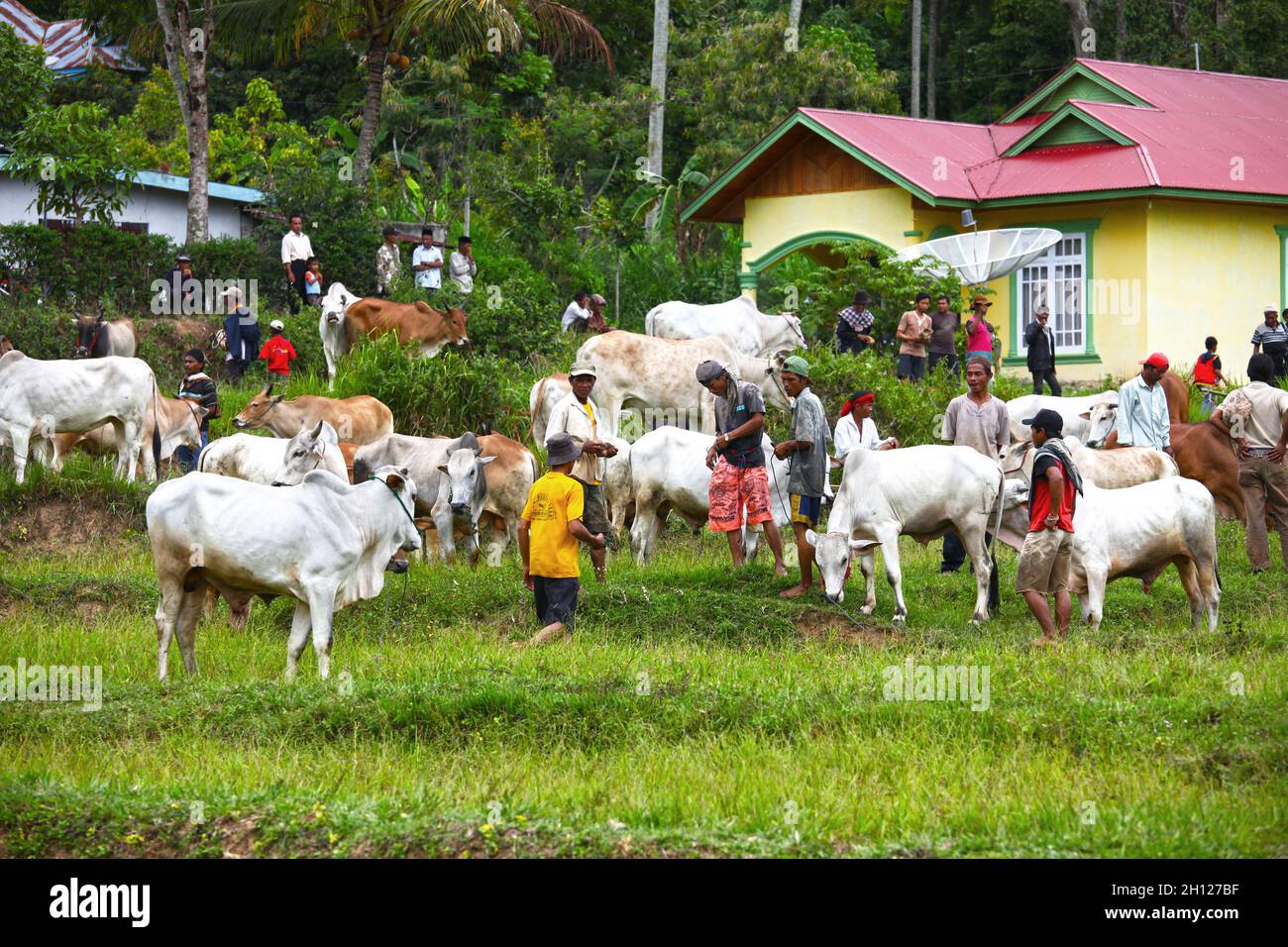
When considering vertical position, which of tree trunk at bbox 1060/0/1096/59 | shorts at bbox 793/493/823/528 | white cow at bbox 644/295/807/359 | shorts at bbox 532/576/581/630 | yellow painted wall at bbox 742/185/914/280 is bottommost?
shorts at bbox 532/576/581/630

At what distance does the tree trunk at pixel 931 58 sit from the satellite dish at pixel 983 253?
66.2 ft

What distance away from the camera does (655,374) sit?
59.6ft

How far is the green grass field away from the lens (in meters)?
7.94

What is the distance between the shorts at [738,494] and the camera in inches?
572

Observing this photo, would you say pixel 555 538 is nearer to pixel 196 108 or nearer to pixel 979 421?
pixel 979 421

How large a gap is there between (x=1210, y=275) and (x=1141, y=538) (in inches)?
614

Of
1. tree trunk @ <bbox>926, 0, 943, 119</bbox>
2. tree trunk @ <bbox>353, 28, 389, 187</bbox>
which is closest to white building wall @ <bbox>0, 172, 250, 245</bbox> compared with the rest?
tree trunk @ <bbox>353, 28, 389, 187</bbox>

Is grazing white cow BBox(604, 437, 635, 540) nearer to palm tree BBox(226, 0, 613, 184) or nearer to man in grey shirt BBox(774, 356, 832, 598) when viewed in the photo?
man in grey shirt BBox(774, 356, 832, 598)

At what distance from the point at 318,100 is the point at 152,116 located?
458 cm

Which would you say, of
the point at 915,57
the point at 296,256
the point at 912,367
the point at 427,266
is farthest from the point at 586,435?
the point at 915,57

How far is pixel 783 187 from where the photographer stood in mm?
30125

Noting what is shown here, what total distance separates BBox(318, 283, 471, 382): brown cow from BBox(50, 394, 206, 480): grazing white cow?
2564mm

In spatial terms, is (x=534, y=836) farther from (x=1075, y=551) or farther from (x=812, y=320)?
(x=812, y=320)

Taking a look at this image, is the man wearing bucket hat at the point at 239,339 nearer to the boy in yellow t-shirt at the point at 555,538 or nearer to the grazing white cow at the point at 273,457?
the grazing white cow at the point at 273,457
